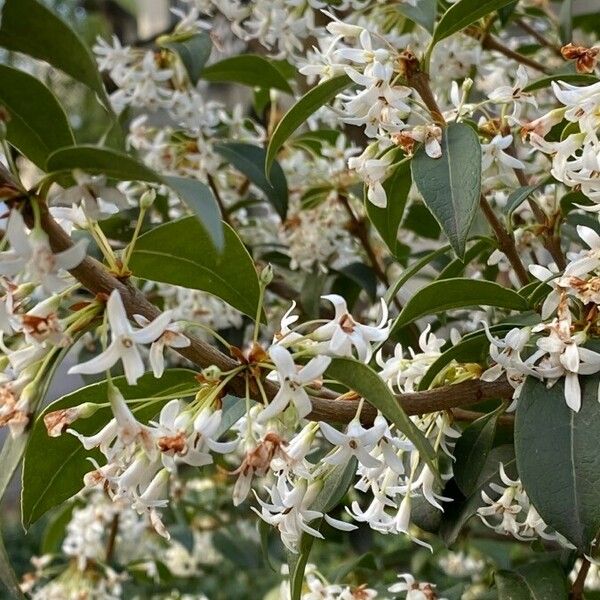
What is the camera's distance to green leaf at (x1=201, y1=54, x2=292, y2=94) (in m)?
1.12

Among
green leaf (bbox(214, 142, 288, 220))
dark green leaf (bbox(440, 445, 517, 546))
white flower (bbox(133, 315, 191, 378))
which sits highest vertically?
white flower (bbox(133, 315, 191, 378))

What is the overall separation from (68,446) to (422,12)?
491mm

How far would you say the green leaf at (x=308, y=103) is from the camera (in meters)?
0.69

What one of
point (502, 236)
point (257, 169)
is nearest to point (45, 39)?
point (502, 236)

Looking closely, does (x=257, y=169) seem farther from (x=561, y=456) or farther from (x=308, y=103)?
(x=561, y=456)

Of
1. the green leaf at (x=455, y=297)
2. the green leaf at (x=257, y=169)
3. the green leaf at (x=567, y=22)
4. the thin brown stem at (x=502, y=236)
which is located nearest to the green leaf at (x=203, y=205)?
the green leaf at (x=455, y=297)

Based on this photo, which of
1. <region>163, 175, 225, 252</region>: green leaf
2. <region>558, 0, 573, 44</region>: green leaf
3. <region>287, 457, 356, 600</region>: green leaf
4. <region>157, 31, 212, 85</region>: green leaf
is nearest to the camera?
<region>163, 175, 225, 252</region>: green leaf

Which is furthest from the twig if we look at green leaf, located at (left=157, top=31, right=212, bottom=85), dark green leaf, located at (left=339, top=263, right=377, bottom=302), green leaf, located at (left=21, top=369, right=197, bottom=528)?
green leaf, located at (left=157, top=31, right=212, bottom=85)

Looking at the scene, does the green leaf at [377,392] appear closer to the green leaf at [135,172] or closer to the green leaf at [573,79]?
the green leaf at [135,172]

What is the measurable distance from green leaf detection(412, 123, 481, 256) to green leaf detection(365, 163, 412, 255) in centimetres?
7

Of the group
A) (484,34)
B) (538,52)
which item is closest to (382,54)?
(484,34)

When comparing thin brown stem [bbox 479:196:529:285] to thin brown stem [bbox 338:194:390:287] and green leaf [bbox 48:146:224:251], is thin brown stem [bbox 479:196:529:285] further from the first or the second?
thin brown stem [bbox 338:194:390:287]

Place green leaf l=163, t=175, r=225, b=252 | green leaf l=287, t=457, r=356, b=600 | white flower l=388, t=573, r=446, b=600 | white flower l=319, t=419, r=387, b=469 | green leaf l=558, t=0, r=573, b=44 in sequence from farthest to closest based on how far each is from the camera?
green leaf l=558, t=0, r=573, b=44 → white flower l=388, t=573, r=446, b=600 → green leaf l=287, t=457, r=356, b=600 → white flower l=319, t=419, r=387, b=469 → green leaf l=163, t=175, r=225, b=252

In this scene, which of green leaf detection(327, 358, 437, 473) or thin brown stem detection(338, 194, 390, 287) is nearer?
green leaf detection(327, 358, 437, 473)
